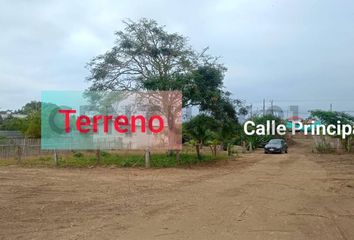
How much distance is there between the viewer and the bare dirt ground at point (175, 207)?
693 centimetres

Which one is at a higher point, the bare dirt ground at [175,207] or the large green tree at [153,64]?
the large green tree at [153,64]

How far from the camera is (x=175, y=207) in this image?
9.30 metres

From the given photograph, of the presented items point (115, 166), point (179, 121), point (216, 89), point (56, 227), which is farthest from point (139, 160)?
point (56, 227)

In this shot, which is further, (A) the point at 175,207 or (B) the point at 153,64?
(B) the point at 153,64

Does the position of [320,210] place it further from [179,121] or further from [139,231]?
[179,121]

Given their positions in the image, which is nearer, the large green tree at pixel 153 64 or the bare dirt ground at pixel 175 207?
the bare dirt ground at pixel 175 207

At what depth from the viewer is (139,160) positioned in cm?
2050

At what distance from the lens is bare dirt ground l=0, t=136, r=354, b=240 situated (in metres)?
6.93

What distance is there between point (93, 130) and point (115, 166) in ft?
25.5

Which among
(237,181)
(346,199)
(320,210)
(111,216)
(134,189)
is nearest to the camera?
(111,216)

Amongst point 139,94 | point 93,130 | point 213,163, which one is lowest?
point 213,163

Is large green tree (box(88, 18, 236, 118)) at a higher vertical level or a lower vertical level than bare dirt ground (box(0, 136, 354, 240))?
higher

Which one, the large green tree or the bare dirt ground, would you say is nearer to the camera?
the bare dirt ground

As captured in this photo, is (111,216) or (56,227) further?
(111,216)
